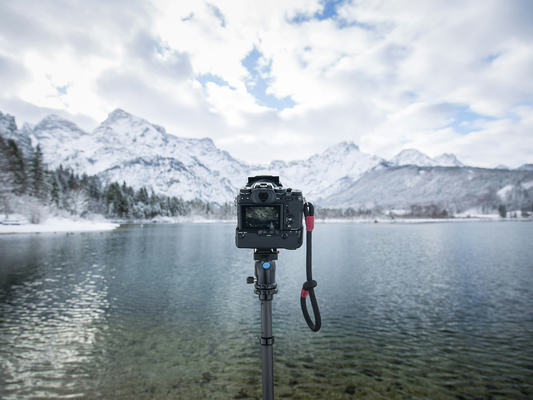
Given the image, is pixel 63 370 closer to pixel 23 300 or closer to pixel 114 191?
pixel 23 300

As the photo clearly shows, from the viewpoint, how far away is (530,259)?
27.2 meters

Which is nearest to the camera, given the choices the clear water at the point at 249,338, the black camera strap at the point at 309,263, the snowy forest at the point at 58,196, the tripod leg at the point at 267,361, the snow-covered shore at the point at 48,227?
the black camera strap at the point at 309,263

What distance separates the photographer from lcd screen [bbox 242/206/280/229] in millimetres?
2934

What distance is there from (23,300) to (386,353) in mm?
14970

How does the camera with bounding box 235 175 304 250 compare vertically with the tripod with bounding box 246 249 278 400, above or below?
above

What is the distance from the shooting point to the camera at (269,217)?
2.86 m

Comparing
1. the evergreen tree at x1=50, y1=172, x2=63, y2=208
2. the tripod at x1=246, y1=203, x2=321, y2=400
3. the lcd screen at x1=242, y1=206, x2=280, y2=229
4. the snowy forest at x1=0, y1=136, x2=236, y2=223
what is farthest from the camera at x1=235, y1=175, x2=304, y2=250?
the evergreen tree at x1=50, y1=172, x2=63, y2=208

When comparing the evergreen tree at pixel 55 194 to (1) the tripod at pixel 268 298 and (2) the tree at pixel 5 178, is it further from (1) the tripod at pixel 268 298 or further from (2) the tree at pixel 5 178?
(1) the tripod at pixel 268 298

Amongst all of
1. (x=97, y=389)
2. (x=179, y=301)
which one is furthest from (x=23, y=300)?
(x=97, y=389)

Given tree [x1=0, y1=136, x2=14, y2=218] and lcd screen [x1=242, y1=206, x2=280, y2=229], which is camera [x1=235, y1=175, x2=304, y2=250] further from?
tree [x1=0, y1=136, x2=14, y2=218]

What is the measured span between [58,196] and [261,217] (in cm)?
9063

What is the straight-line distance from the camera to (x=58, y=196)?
7588 cm

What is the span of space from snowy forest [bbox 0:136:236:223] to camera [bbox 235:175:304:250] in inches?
2594

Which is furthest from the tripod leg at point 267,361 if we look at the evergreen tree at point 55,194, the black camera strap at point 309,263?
the evergreen tree at point 55,194
